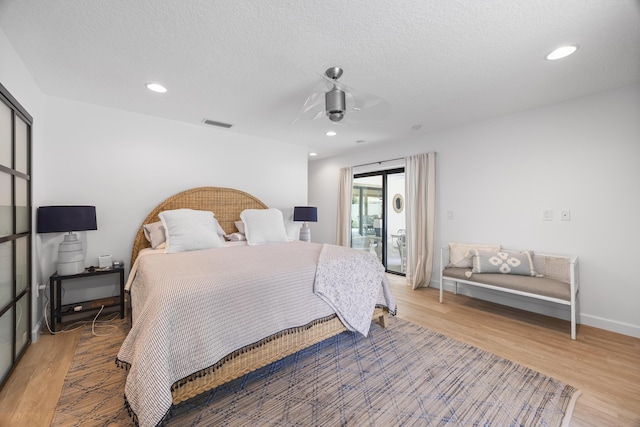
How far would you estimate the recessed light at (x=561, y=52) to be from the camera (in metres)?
1.97

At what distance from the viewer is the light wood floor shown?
64.1 inches

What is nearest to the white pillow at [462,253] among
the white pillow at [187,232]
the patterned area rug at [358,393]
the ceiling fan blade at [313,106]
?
the patterned area rug at [358,393]

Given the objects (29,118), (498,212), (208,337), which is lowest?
(208,337)

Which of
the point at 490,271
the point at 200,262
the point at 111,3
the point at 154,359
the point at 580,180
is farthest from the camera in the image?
the point at 490,271

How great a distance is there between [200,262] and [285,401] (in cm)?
125

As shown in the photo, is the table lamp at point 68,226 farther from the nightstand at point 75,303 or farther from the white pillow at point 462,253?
the white pillow at point 462,253

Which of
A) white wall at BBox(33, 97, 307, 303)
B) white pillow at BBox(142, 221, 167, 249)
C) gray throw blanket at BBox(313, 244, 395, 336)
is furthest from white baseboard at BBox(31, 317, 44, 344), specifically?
gray throw blanket at BBox(313, 244, 395, 336)

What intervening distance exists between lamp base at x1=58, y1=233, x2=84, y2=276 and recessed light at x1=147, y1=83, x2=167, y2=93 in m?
1.70

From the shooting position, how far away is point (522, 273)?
300cm

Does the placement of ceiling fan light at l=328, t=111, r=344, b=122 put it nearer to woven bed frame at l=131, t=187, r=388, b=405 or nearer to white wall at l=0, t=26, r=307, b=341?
woven bed frame at l=131, t=187, r=388, b=405

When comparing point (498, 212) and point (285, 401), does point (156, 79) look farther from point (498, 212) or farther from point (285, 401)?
point (498, 212)

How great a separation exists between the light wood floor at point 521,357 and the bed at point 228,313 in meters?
0.63

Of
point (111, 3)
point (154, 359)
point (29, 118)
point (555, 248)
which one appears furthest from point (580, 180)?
point (29, 118)

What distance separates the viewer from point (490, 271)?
3.12 m
